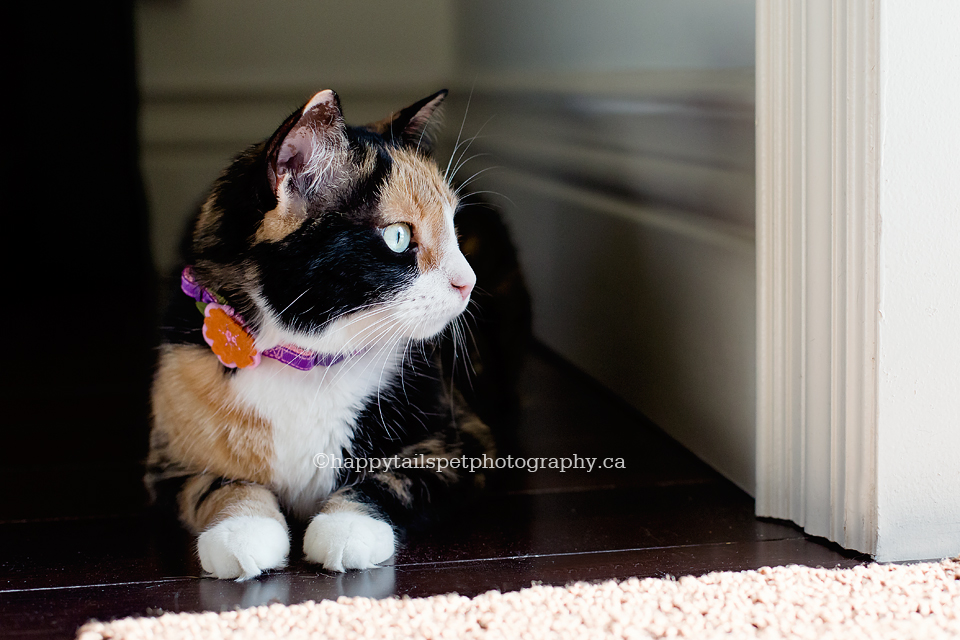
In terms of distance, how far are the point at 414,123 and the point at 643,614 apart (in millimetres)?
648

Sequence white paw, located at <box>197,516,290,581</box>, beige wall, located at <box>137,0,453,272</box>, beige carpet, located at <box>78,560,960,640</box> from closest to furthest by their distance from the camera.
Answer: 1. beige carpet, located at <box>78,560,960,640</box>
2. white paw, located at <box>197,516,290,581</box>
3. beige wall, located at <box>137,0,453,272</box>

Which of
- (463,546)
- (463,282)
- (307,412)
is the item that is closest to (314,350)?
(307,412)

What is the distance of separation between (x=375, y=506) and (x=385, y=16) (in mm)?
1470

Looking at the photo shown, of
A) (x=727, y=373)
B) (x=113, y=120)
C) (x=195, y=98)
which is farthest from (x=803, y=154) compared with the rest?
(x=113, y=120)

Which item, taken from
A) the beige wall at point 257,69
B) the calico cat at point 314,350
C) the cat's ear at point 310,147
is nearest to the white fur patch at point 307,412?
the calico cat at point 314,350

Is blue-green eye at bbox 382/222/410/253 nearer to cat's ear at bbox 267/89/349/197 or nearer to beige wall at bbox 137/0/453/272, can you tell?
cat's ear at bbox 267/89/349/197

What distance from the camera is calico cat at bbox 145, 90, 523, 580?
33.6 inches

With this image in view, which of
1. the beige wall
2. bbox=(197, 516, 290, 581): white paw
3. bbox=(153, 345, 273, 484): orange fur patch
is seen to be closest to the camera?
bbox=(197, 516, 290, 581): white paw

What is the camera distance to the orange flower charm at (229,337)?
3.00ft

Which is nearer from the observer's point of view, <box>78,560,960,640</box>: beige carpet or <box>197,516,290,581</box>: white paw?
<box>78,560,960,640</box>: beige carpet

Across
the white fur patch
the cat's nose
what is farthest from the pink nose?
the white fur patch

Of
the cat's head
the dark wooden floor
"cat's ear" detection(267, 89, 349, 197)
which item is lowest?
the dark wooden floor

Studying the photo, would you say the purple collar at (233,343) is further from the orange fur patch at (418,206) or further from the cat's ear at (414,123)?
the cat's ear at (414,123)

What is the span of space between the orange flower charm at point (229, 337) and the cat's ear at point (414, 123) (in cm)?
30
